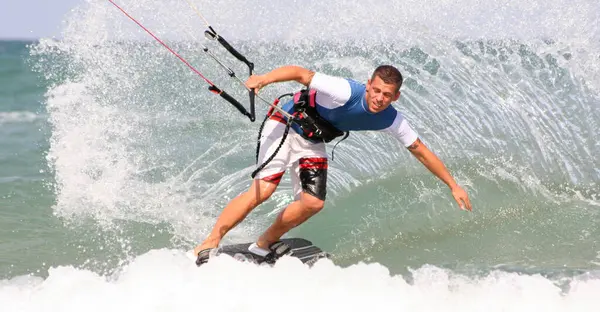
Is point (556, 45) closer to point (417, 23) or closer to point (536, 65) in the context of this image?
point (536, 65)

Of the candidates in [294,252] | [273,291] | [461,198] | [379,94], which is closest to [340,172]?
[294,252]

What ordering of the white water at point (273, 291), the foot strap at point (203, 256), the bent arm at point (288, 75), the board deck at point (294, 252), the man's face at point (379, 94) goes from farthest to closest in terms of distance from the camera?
the board deck at point (294, 252) < the foot strap at point (203, 256) < the man's face at point (379, 94) < the bent arm at point (288, 75) < the white water at point (273, 291)

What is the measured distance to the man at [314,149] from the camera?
4441 millimetres

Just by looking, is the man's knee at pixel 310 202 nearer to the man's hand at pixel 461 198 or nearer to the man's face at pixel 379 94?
the man's face at pixel 379 94

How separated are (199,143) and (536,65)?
158 inches

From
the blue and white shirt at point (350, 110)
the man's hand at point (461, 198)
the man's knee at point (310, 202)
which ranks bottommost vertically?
the man's knee at point (310, 202)

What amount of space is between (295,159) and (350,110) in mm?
513

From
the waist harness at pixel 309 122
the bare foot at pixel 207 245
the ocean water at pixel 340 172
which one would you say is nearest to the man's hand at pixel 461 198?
the ocean water at pixel 340 172

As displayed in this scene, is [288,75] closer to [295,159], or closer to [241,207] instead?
[295,159]

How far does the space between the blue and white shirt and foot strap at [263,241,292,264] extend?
85 cm

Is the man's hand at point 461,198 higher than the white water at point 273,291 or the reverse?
higher

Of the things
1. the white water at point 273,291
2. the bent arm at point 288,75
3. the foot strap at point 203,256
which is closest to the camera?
the white water at point 273,291

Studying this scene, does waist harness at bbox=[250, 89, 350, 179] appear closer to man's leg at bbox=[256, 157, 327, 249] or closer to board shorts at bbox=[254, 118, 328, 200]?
board shorts at bbox=[254, 118, 328, 200]

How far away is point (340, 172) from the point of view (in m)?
7.09
